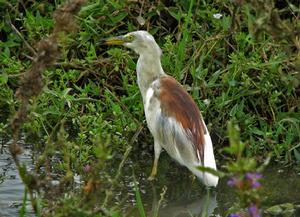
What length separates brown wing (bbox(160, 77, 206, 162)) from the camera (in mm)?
4609

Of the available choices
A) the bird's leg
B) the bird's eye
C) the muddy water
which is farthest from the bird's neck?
the muddy water

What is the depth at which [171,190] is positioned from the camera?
475 centimetres

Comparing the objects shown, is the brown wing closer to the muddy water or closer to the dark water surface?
the dark water surface

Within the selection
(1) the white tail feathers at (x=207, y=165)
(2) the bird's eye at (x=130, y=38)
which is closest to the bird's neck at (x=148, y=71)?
(2) the bird's eye at (x=130, y=38)

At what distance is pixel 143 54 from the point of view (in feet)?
17.1

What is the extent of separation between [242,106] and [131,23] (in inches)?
46.3

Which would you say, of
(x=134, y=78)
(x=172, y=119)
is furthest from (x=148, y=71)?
(x=172, y=119)

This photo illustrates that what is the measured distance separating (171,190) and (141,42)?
0.99 metres

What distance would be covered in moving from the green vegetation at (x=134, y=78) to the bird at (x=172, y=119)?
0.54 feet

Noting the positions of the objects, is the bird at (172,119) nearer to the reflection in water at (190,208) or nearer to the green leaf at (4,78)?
the reflection in water at (190,208)

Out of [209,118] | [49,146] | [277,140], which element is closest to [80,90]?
[209,118]

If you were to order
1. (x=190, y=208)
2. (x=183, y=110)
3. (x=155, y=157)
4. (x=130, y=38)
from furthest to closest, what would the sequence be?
(x=130, y=38) → (x=155, y=157) → (x=183, y=110) → (x=190, y=208)

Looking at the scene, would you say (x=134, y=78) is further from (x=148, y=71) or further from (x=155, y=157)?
(x=155, y=157)

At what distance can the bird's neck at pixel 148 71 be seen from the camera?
5109 millimetres
